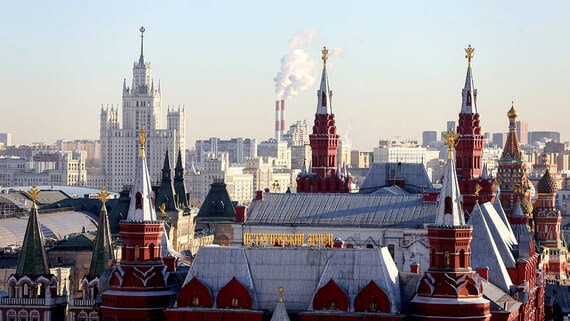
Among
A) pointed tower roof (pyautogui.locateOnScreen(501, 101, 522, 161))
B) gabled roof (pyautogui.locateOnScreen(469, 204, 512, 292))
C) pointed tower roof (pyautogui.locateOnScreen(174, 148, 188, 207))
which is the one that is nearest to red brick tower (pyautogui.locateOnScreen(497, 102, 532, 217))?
pointed tower roof (pyautogui.locateOnScreen(501, 101, 522, 161))

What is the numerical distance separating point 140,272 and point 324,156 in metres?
50.4

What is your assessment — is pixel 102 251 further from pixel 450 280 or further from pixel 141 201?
pixel 450 280

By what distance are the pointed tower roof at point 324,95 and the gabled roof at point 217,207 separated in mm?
64701

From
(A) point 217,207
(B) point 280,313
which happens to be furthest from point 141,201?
(A) point 217,207

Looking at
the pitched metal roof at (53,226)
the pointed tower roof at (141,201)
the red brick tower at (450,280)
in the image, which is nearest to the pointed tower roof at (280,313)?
the red brick tower at (450,280)

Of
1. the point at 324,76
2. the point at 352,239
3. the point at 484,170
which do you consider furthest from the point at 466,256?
the point at 324,76

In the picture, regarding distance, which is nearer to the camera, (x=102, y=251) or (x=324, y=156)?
(x=102, y=251)

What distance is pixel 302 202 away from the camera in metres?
110

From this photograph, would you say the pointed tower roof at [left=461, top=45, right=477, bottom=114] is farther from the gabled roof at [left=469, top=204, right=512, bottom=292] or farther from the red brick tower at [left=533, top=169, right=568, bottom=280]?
the red brick tower at [left=533, top=169, right=568, bottom=280]

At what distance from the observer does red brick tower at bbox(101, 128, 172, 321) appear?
7862 centimetres

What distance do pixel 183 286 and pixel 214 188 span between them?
118 metres

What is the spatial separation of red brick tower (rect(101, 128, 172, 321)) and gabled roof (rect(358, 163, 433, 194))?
157 feet

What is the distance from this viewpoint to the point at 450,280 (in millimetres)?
75875

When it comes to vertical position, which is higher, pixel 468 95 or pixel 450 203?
pixel 468 95
